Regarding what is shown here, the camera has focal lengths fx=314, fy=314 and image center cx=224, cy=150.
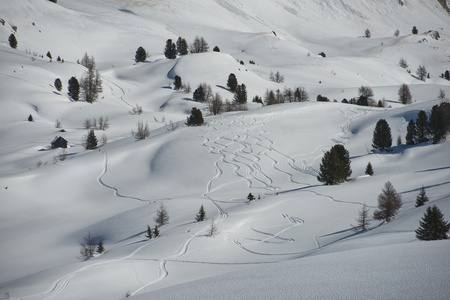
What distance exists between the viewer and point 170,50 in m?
71.1

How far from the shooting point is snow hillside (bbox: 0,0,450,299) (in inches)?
205

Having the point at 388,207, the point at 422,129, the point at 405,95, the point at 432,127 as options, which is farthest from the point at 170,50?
the point at 388,207

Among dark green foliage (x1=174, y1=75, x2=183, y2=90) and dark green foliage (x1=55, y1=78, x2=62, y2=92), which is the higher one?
dark green foliage (x1=174, y1=75, x2=183, y2=90)

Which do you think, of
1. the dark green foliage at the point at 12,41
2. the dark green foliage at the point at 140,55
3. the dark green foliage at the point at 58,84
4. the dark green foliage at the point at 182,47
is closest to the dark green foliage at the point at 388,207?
the dark green foliage at the point at 58,84

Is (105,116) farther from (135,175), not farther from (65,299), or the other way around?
(65,299)

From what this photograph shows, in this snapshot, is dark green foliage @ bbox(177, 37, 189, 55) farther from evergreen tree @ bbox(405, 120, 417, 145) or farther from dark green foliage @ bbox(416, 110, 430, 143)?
dark green foliage @ bbox(416, 110, 430, 143)

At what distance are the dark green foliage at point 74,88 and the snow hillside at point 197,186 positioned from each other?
245 centimetres

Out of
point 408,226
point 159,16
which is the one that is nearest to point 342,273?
point 408,226

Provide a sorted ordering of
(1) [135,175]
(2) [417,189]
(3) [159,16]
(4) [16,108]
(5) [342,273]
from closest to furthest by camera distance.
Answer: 1. (5) [342,273]
2. (2) [417,189]
3. (1) [135,175]
4. (4) [16,108]
5. (3) [159,16]

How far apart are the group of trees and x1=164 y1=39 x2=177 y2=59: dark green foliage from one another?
55.6m

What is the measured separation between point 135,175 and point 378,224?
19628 mm

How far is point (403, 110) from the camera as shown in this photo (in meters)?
35.9

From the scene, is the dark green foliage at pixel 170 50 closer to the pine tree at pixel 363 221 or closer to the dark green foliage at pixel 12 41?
the dark green foliage at pixel 12 41

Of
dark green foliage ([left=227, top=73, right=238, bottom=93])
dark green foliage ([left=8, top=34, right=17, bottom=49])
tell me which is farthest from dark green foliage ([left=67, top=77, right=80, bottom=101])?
dark green foliage ([left=227, top=73, right=238, bottom=93])
